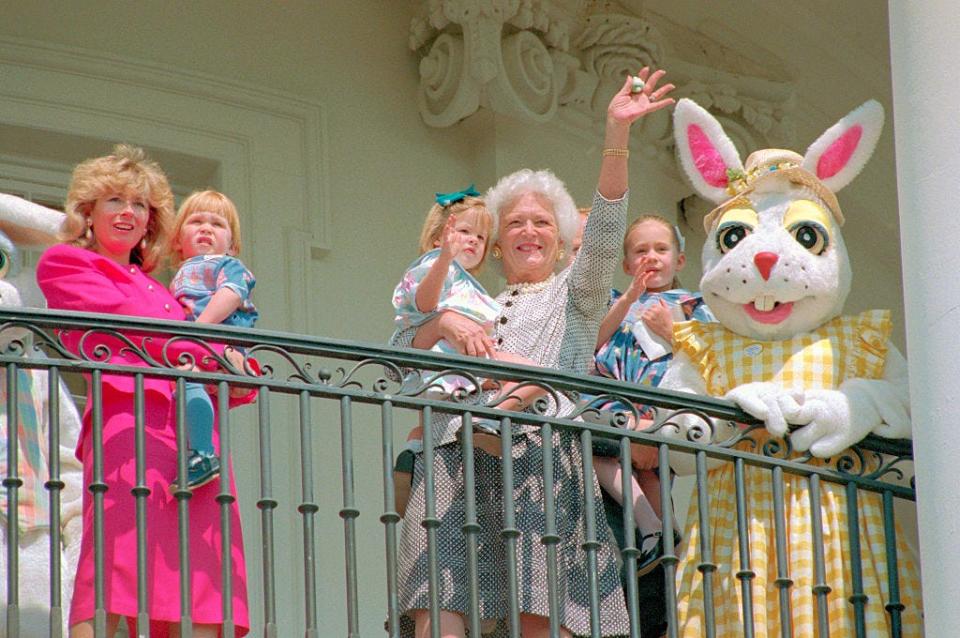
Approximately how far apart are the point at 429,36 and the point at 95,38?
4.98 ft

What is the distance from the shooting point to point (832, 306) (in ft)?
34.4

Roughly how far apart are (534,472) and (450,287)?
28.8 inches

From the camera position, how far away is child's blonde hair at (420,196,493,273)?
35.4 ft

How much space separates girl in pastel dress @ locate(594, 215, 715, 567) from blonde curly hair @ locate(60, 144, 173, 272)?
1585 mm

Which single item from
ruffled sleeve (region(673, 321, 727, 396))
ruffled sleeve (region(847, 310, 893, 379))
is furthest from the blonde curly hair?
ruffled sleeve (region(847, 310, 893, 379))

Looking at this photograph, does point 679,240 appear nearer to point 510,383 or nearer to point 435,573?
point 510,383

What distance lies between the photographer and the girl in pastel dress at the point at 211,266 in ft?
34.6

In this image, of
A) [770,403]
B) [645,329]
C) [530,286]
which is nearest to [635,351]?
[645,329]

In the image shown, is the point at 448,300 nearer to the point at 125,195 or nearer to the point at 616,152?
the point at 616,152

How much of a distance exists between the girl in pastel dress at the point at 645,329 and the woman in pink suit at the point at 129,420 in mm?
1320

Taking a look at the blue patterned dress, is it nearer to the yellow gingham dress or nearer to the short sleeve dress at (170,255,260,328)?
the yellow gingham dress

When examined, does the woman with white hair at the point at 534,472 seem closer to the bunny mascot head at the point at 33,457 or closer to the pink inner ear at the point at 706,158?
the pink inner ear at the point at 706,158

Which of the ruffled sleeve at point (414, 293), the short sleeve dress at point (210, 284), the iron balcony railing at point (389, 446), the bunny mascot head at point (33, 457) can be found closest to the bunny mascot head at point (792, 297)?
the iron balcony railing at point (389, 446)

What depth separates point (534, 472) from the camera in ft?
33.8
